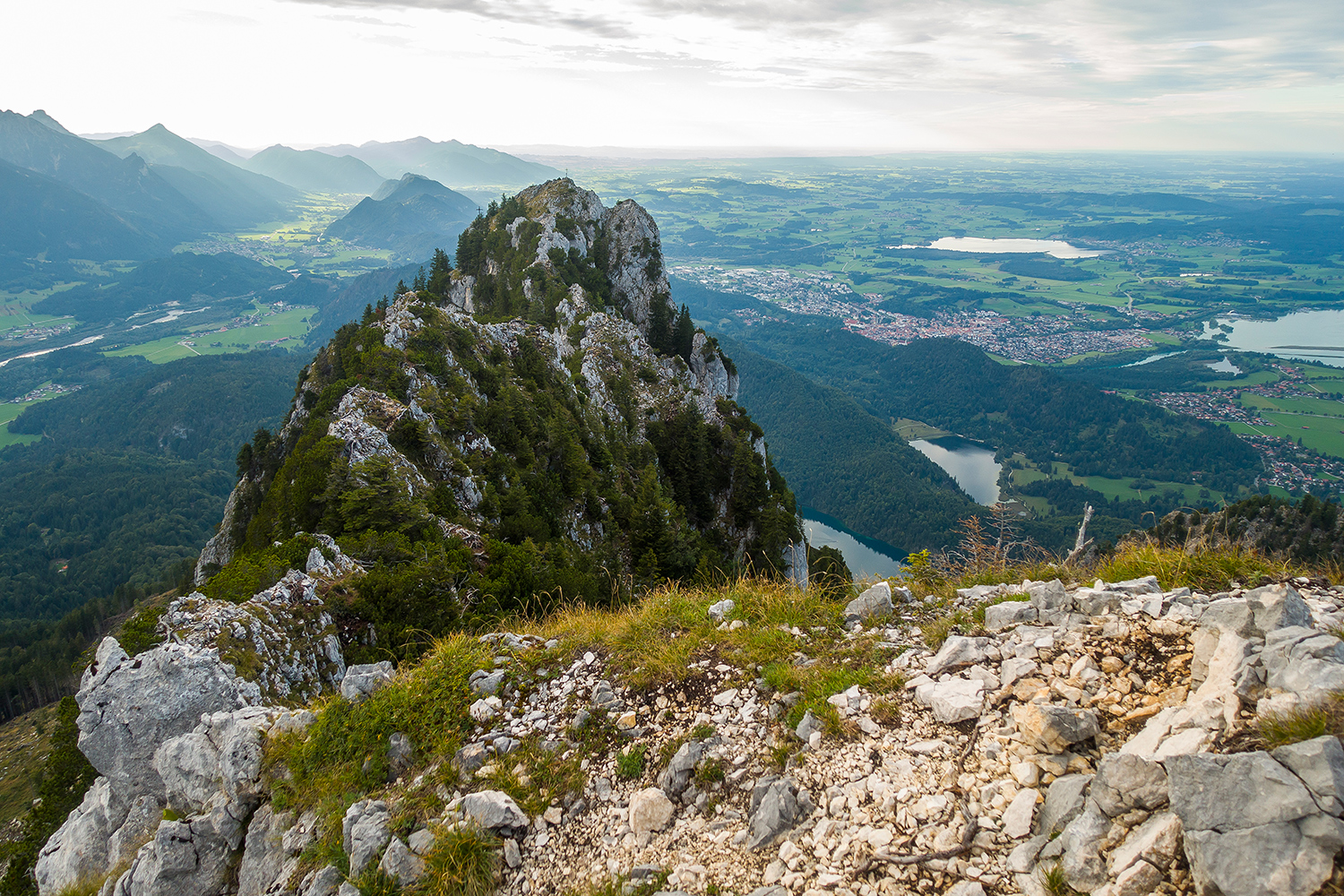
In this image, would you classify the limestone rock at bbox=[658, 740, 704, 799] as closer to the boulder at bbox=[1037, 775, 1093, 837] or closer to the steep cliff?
A: the boulder at bbox=[1037, 775, 1093, 837]

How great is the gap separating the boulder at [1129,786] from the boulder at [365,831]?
7.18 meters

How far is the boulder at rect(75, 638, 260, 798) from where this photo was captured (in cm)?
1032

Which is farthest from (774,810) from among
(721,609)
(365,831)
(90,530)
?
(90,530)

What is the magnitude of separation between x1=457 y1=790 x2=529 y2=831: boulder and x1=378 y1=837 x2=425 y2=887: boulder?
2.08ft

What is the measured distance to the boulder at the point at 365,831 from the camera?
672cm

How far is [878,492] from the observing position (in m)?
136

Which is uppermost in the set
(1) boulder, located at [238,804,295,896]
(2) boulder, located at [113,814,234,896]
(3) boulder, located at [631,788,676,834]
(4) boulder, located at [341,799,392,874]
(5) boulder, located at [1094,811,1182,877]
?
(5) boulder, located at [1094,811,1182,877]

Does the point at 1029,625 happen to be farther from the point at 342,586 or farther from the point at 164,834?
the point at 342,586

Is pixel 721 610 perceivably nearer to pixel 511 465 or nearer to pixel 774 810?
pixel 774 810

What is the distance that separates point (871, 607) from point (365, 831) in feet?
24.1

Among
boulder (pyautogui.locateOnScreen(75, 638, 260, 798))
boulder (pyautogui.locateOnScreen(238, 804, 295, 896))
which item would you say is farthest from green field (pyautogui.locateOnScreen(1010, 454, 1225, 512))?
boulder (pyautogui.locateOnScreen(238, 804, 295, 896))

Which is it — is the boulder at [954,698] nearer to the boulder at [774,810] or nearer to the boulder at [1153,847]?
the boulder at [774,810]

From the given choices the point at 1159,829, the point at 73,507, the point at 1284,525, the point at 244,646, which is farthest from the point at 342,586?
the point at 73,507

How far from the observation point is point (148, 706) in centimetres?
1036
